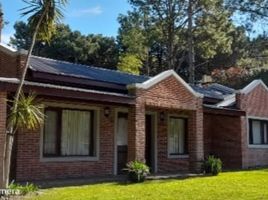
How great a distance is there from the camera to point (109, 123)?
18.5 metres

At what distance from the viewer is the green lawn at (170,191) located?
470 inches

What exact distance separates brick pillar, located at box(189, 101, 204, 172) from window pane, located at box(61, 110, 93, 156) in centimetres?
436

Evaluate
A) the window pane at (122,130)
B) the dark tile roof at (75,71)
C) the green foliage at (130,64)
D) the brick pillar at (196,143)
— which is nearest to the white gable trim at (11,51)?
the dark tile roof at (75,71)

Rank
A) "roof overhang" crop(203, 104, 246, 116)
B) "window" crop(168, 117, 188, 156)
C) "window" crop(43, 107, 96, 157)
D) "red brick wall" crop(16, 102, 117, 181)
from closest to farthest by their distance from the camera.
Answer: "red brick wall" crop(16, 102, 117, 181) → "window" crop(43, 107, 96, 157) → "roof overhang" crop(203, 104, 246, 116) → "window" crop(168, 117, 188, 156)

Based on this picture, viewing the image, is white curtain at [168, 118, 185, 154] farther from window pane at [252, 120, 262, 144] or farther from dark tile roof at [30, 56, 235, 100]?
window pane at [252, 120, 262, 144]

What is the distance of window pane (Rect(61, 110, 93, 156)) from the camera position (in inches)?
676

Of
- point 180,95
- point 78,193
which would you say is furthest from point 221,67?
point 78,193

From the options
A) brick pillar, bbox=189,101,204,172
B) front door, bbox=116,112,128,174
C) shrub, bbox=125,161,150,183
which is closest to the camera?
shrub, bbox=125,161,150,183

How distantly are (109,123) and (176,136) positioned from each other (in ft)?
14.9

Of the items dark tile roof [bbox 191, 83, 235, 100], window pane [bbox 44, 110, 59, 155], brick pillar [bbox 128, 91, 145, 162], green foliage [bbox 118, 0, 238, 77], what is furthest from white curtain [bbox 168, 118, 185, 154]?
green foliage [bbox 118, 0, 238, 77]

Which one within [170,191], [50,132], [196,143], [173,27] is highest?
[173,27]

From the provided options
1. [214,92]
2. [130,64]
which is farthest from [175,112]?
[130,64]

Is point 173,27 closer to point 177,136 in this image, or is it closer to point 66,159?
point 177,136

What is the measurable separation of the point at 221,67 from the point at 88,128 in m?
36.7
